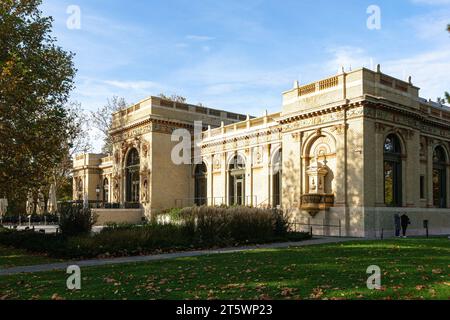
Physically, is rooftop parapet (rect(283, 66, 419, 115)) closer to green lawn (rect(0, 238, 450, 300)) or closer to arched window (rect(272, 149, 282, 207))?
arched window (rect(272, 149, 282, 207))

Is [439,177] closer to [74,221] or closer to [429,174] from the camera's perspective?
[429,174]

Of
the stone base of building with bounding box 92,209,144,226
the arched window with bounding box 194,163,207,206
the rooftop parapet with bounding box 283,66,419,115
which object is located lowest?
the stone base of building with bounding box 92,209,144,226

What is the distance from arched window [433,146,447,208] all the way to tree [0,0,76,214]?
27816 mm

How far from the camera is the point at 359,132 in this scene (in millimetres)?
29031

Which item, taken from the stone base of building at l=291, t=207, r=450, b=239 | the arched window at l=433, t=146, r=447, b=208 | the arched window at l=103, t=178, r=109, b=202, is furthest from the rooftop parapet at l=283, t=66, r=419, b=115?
the arched window at l=103, t=178, r=109, b=202

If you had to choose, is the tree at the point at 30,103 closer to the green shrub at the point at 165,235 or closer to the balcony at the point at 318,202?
the green shrub at the point at 165,235

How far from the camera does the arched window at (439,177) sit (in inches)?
1425

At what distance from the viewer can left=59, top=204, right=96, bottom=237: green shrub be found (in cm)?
2170

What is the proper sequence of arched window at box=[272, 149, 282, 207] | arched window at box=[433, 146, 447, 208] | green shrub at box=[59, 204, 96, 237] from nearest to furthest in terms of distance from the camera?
green shrub at box=[59, 204, 96, 237]
arched window at box=[433, 146, 447, 208]
arched window at box=[272, 149, 282, 207]

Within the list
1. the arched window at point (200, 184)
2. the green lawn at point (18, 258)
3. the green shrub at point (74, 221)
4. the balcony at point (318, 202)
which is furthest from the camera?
the arched window at point (200, 184)

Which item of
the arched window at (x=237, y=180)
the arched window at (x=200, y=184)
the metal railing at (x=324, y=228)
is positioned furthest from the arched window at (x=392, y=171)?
the arched window at (x=200, y=184)

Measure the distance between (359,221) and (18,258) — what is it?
19.3 metres

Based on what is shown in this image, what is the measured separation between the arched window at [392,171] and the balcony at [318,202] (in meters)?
3.82
